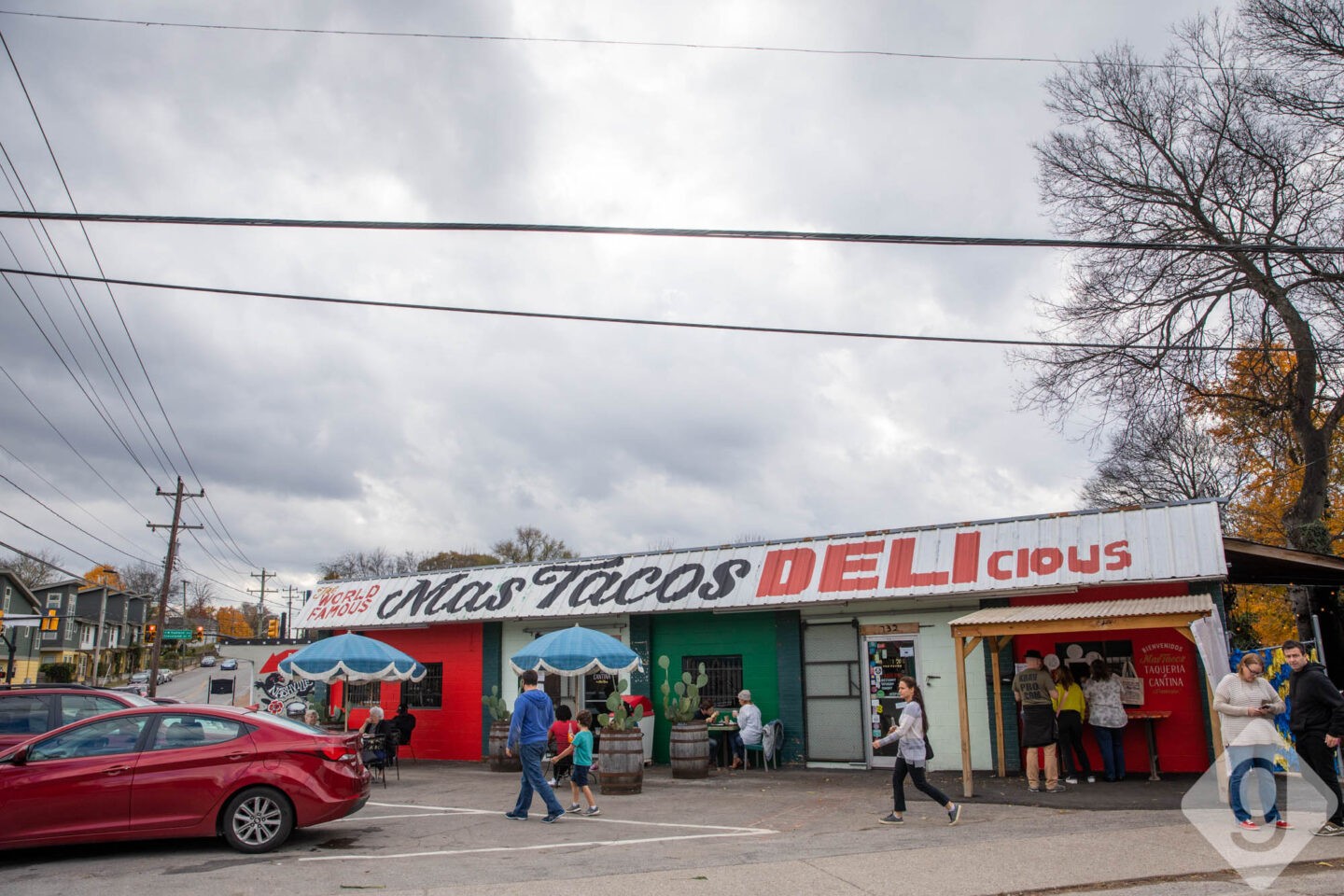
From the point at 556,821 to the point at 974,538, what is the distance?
27.1 feet

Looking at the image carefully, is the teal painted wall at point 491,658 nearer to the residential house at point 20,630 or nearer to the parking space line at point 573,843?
the parking space line at point 573,843

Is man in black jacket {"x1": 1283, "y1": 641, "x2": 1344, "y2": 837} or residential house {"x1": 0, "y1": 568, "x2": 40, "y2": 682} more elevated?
residential house {"x1": 0, "y1": 568, "x2": 40, "y2": 682}

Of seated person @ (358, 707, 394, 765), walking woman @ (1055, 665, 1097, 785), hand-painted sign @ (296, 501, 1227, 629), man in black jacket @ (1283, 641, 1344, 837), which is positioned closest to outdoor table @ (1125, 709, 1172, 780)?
walking woman @ (1055, 665, 1097, 785)

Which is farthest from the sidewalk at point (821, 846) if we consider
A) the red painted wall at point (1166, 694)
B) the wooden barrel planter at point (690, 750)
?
the wooden barrel planter at point (690, 750)

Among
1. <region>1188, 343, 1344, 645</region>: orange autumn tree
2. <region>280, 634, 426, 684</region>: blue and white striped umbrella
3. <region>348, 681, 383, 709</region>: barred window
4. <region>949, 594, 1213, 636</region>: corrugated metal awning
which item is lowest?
<region>348, 681, 383, 709</region>: barred window

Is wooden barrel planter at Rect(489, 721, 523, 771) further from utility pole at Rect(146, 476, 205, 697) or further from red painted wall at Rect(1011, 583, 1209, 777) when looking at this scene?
utility pole at Rect(146, 476, 205, 697)

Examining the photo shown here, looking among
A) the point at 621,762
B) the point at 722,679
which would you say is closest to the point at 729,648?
the point at 722,679

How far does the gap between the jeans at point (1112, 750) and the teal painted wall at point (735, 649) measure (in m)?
5.33

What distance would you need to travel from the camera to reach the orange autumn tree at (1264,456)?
20391 mm

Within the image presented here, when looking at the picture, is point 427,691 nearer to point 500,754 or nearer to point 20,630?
point 500,754

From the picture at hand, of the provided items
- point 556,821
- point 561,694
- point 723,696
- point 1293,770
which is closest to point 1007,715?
point 1293,770

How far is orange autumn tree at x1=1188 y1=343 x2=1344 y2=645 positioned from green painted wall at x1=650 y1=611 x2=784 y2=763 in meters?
9.70

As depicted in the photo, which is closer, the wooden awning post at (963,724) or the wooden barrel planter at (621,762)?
the wooden awning post at (963,724)

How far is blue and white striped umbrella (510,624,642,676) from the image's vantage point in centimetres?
1580
